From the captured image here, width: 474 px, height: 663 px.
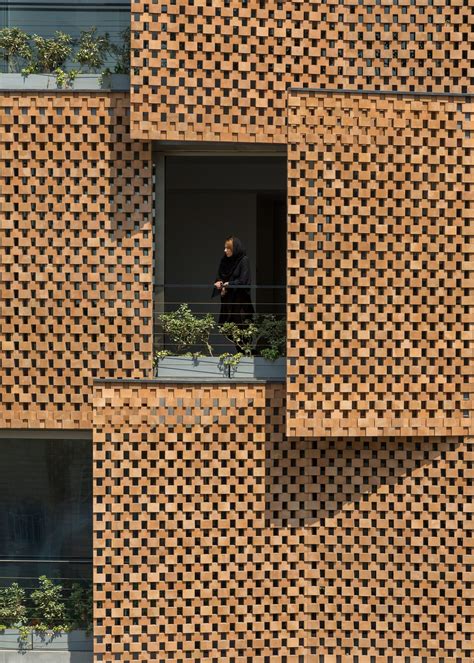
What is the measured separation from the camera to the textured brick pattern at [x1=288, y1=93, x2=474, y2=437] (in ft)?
33.3

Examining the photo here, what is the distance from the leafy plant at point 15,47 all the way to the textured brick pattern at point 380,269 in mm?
3756

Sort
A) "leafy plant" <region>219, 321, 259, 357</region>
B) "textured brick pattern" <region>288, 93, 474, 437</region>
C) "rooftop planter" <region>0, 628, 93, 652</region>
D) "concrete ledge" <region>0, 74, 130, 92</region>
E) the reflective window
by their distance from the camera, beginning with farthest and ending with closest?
the reflective window < "rooftop planter" <region>0, 628, 93, 652</region> < "leafy plant" <region>219, 321, 259, 357</region> < "concrete ledge" <region>0, 74, 130, 92</region> < "textured brick pattern" <region>288, 93, 474, 437</region>

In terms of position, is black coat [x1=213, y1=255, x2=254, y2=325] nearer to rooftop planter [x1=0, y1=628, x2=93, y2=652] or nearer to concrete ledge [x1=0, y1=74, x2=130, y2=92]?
concrete ledge [x1=0, y1=74, x2=130, y2=92]

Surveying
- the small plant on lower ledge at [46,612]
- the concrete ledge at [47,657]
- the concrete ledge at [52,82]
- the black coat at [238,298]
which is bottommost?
the concrete ledge at [47,657]

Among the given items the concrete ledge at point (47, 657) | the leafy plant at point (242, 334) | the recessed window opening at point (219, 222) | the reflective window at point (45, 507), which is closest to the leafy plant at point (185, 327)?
the leafy plant at point (242, 334)

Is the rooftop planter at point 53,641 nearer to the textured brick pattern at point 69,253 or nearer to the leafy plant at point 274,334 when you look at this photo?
the textured brick pattern at point 69,253

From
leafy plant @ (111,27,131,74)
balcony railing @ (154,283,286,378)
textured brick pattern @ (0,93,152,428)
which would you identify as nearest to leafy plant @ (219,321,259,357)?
balcony railing @ (154,283,286,378)

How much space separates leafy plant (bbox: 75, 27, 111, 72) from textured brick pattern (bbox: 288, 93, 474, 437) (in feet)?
9.35

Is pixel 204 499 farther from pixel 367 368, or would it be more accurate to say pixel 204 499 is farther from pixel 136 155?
pixel 136 155

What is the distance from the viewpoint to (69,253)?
10.6 m

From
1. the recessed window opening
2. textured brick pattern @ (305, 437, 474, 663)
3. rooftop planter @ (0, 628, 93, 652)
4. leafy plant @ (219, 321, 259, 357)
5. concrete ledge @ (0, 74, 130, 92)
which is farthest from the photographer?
the recessed window opening

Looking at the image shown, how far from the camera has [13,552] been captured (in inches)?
454

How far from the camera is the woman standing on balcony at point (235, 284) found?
1098 cm

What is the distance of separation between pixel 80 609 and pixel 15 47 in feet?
Answer: 24.6
